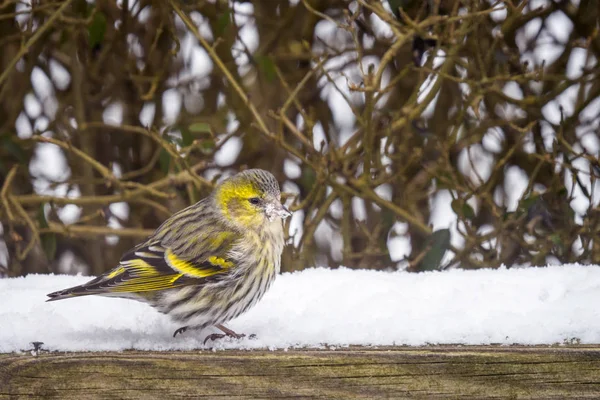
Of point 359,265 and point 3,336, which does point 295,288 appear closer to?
point 3,336

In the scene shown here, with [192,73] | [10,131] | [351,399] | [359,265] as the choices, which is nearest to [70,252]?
[10,131]

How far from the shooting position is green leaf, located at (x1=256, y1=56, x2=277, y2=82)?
4.27 meters

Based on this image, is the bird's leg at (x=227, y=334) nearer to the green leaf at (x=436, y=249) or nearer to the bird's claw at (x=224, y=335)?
the bird's claw at (x=224, y=335)

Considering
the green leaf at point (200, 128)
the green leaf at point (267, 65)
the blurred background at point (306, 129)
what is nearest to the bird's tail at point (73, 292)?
the blurred background at point (306, 129)

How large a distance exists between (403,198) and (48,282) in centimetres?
187

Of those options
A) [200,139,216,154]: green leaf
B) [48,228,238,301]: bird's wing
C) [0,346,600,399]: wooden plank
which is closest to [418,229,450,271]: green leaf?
[200,139,216,154]: green leaf

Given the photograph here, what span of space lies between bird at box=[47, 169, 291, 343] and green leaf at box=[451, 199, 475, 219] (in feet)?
4.33

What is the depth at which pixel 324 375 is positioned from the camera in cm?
195

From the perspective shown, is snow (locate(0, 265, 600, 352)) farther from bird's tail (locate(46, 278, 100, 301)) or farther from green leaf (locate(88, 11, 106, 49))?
green leaf (locate(88, 11, 106, 49))

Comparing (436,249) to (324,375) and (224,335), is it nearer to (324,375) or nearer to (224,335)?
(224,335)

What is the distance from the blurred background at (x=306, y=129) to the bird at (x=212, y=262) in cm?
95

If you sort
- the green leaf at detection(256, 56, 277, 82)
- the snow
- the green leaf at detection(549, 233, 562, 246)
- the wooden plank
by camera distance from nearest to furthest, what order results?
the wooden plank < the snow < the green leaf at detection(549, 233, 562, 246) < the green leaf at detection(256, 56, 277, 82)

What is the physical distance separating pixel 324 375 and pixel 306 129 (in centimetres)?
228

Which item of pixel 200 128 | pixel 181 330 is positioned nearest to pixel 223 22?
pixel 200 128
